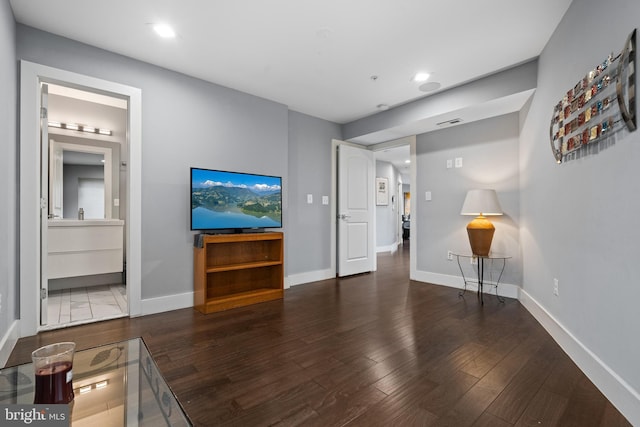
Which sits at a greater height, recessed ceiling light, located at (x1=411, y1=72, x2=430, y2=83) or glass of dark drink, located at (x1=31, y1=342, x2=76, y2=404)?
recessed ceiling light, located at (x1=411, y1=72, x2=430, y2=83)

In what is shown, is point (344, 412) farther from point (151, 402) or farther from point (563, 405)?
point (563, 405)

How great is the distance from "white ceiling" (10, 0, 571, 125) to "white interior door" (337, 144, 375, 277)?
1616 millimetres

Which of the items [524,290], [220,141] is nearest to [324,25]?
[220,141]

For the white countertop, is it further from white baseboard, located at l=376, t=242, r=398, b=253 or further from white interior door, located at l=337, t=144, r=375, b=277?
white baseboard, located at l=376, t=242, r=398, b=253

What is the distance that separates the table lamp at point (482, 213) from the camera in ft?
10.8

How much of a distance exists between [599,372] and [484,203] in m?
1.97

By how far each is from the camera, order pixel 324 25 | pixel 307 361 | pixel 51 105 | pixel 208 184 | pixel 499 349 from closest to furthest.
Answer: pixel 307 361, pixel 499 349, pixel 324 25, pixel 208 184, pixel 51 105

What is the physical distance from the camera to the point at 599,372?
1.64 m

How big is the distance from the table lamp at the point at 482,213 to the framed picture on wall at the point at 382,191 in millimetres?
4319

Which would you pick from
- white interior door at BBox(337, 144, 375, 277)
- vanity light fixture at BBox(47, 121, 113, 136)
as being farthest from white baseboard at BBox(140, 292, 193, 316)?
vanity light fixture at BBox(47, 121, 113, 136)

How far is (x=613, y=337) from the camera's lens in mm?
1546

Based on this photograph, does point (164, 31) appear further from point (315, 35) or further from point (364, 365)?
point (364, 365)

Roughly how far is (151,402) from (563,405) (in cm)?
191

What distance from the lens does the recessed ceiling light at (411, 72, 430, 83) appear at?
3.13 metres
